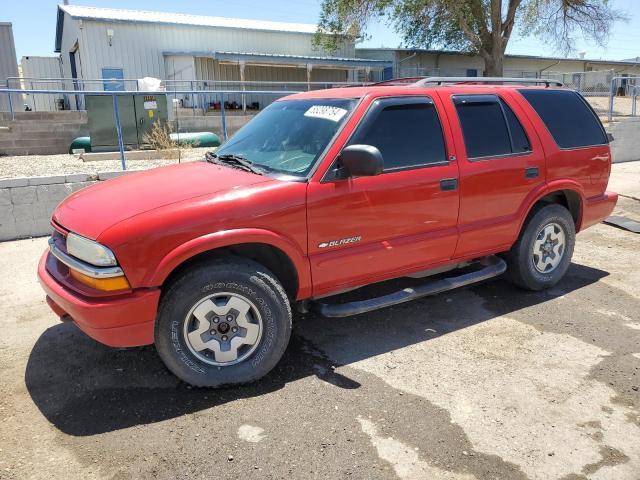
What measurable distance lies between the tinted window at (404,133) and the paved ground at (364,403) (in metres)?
1.39

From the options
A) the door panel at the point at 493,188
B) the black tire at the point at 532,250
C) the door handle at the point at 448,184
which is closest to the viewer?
the door handle at the point at 448,184

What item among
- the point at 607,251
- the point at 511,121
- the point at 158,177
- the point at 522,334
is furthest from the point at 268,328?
the point at 607,251

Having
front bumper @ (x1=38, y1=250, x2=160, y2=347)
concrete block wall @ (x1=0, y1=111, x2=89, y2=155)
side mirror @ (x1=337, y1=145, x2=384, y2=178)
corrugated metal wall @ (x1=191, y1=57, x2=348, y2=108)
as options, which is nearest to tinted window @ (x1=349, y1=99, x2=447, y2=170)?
side mirror @ (x1=337, y1=145, x2=384, y2=178)

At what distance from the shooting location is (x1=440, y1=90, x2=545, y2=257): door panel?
13.6 feet

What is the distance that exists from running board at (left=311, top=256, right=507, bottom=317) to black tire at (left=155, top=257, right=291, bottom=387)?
0.41 meters

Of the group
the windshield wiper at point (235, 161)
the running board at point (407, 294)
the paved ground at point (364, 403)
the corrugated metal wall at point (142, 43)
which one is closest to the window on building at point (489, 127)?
the running board at point (407, 294)

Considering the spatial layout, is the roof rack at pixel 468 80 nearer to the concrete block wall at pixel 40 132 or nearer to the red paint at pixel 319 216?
the red paint at pixel 319 216

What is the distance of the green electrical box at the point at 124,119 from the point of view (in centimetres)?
1252

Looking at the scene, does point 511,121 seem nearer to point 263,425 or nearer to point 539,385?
point 539,385

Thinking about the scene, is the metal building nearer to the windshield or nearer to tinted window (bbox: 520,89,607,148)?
the windshield

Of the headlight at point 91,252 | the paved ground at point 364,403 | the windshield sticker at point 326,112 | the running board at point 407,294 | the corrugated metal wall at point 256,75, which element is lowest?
the paved ground at point 364,403

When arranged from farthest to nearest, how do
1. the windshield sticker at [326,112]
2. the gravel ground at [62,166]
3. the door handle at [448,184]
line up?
the gravel ground at [62,166], the door handle at [448,184], the windshield sticker at [326,112]

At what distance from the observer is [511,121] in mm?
4520

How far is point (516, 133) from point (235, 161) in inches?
97.6
